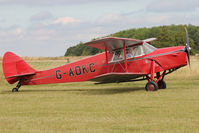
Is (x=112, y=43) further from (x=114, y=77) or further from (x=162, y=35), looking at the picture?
(x=162, y=35)

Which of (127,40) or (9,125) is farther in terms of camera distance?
(127,40)

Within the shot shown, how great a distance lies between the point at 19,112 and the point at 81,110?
187cm

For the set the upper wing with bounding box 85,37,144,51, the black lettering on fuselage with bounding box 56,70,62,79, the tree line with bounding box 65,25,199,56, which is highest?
the tree line with bounding box 65,25,199,56

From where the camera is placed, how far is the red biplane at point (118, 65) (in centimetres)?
1448

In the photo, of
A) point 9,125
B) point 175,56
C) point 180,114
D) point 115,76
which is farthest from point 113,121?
point 175,56

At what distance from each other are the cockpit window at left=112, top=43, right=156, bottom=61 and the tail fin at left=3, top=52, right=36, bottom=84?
4.92 meters

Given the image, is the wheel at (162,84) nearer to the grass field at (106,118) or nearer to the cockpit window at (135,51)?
the cockpit window at (135,51)

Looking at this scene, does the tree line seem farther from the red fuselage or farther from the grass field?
the grass field

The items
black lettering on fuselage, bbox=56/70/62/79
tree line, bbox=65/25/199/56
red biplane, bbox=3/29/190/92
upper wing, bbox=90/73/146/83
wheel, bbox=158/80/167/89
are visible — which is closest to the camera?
upper wing, bbox=90/73/146/83

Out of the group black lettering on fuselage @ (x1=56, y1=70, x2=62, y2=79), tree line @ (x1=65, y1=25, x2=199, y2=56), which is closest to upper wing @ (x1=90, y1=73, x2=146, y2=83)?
black lettering on fuselage @ (x1=56, y1=70, x2=62, y2=79)

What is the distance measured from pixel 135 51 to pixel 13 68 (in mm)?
6750

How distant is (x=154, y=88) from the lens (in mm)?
14273

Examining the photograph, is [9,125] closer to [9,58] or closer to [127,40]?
[127,40]

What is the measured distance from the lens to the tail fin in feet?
56.0
